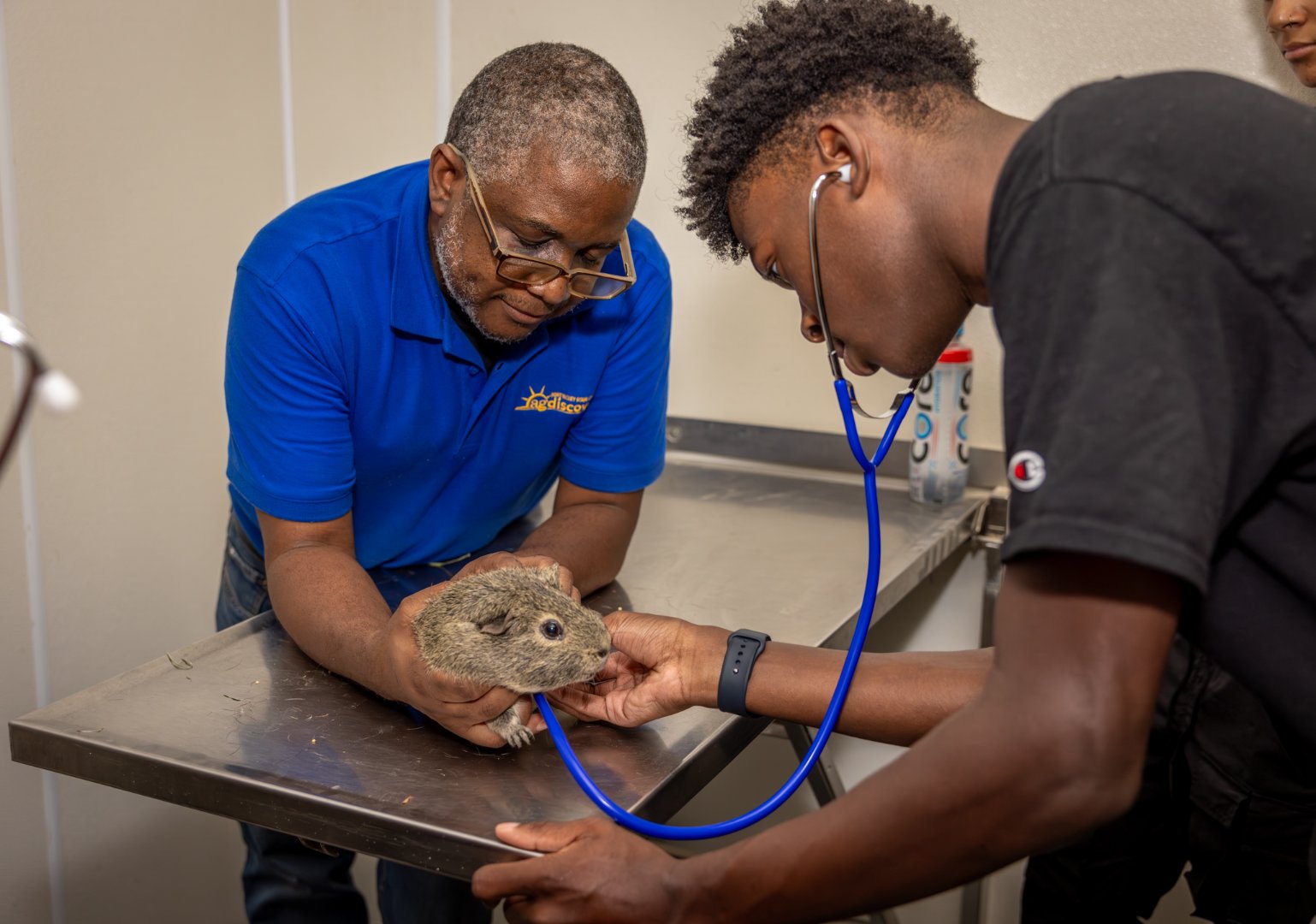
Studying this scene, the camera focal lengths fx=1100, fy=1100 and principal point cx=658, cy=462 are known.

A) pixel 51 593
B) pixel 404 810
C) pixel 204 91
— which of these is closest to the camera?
pixel 404 810

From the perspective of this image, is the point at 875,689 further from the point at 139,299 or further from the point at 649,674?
the point at 139,299

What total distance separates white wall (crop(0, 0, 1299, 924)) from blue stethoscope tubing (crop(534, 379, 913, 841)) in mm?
1258

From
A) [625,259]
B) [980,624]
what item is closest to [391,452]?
[625,259]

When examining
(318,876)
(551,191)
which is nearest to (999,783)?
(551,191)

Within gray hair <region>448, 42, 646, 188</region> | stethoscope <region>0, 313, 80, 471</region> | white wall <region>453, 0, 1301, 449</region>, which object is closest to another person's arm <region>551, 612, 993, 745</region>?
gray hair <region>448, 42, 646, 188</region>

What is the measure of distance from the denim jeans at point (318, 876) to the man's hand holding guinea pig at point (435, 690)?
434 millimetres

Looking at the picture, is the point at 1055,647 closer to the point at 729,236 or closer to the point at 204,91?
the point at 729,236

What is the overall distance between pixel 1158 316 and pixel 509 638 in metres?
0.79

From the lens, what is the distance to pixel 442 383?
5.39 ft

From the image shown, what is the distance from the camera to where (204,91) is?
98.4 inches

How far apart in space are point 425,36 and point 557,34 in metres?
0.34

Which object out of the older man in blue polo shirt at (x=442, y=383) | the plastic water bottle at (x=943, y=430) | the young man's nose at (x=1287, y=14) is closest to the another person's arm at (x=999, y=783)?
the older man in blue polo shirt at (x=442, y=383)

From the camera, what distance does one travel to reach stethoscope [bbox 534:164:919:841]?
109 cm

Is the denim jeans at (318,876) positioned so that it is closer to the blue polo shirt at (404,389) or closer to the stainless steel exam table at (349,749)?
the blue polo shirt at (404,389)
